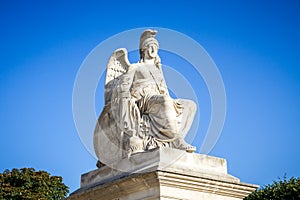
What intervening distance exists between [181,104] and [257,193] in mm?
10793

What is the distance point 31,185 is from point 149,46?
1658 centimetres

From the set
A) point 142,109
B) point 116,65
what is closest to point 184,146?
point 142,109

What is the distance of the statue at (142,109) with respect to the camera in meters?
9.51

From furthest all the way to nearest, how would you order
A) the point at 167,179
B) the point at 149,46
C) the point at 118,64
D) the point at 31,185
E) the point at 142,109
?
the point at 31,185
the point at 118,64
the point at 149,46
the point at 142,109
the point at 167,179

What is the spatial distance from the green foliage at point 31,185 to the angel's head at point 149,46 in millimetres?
15326

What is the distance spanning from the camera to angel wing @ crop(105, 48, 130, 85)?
1096 centimetres

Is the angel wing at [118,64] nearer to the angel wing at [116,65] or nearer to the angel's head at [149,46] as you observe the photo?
the angel wing at [116,65]

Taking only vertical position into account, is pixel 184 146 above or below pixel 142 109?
below

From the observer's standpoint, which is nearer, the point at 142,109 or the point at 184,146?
the point at 184,146

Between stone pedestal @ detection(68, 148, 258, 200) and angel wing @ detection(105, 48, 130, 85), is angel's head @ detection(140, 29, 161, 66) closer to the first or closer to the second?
angel wing @ detection(105, 48, 130, 85)

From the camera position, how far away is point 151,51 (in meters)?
11.0

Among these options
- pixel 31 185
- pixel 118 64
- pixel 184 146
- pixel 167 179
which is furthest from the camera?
pixel 31 185

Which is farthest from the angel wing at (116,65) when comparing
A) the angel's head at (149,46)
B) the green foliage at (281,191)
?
the green foliage at (281,191)

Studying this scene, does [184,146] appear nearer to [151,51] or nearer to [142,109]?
[142,109]
